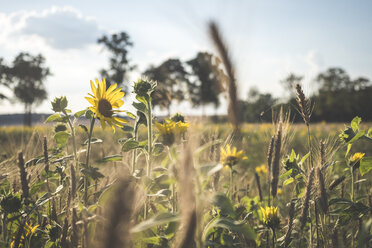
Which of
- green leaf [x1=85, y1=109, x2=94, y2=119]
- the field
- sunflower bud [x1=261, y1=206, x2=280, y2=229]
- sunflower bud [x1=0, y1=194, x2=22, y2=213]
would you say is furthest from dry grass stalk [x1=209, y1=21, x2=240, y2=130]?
sunflower bud [x1=0, y1=194, x2=22, y2=213]

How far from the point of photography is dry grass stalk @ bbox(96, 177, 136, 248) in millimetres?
368

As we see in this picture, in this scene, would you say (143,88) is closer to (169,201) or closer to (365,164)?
(169,201)

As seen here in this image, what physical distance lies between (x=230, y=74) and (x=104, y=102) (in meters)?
0.88

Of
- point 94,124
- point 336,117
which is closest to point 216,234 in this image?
point 94,124

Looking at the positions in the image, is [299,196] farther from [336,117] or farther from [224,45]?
[336,117]

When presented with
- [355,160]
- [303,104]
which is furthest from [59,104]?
[355,160]

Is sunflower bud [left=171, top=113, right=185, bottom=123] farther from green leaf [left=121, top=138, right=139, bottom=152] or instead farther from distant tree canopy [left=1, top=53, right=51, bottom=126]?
distant tree canopy [left=1, top=53, right=51, bottom=126]

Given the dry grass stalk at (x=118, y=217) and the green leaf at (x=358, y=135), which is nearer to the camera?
the dry grass stalk at (x=118, y=217)

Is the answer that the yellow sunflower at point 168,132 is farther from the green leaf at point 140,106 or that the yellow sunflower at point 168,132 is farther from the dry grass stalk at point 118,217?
the dry grass stalk at point 118,217

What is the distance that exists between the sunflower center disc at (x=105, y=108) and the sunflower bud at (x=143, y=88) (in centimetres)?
19

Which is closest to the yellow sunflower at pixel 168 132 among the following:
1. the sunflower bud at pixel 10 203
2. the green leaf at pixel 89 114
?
the green leaf at pixel 89 114

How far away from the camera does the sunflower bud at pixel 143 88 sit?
46.2 inches

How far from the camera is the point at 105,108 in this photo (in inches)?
50.9

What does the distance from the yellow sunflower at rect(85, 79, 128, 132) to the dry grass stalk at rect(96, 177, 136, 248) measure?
0.91 metres
